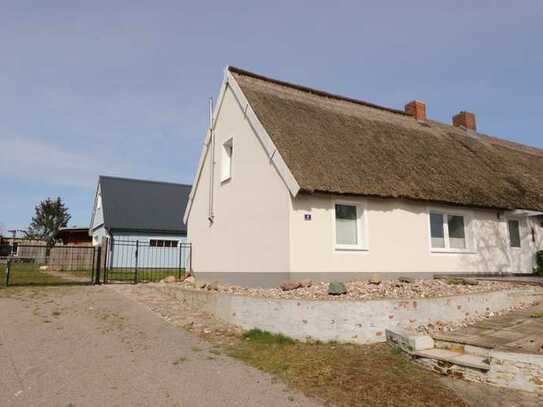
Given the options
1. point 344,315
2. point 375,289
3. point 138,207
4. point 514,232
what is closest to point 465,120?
point 514,232

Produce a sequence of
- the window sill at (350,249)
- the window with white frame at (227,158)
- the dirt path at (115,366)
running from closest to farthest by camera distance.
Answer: the dirt path at (115,366) < the window sill at (350,249) < the window with white frame at (227,158)

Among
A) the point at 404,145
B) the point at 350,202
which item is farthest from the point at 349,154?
the point at 404,145

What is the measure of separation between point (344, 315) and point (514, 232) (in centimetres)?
1030

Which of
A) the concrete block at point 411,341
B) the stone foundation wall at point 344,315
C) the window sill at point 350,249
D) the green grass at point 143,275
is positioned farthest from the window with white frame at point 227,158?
the concrete block at point 411,341

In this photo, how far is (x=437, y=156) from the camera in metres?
14.4

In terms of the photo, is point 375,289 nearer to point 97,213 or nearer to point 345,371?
point 345,371

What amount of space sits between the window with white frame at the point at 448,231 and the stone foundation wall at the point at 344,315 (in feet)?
13.5

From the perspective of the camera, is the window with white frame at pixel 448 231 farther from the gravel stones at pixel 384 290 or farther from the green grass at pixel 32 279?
the green grass at pixel 32 279

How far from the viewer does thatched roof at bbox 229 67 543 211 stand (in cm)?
1080

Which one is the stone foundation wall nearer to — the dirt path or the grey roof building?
the dirt path

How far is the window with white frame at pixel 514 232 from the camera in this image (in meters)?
14.4

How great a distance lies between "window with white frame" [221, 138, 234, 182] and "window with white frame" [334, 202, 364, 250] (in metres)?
4.67

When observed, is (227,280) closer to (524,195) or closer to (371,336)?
(371,336)

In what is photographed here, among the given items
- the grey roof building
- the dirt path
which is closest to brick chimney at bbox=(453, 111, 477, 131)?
the grey roof building
